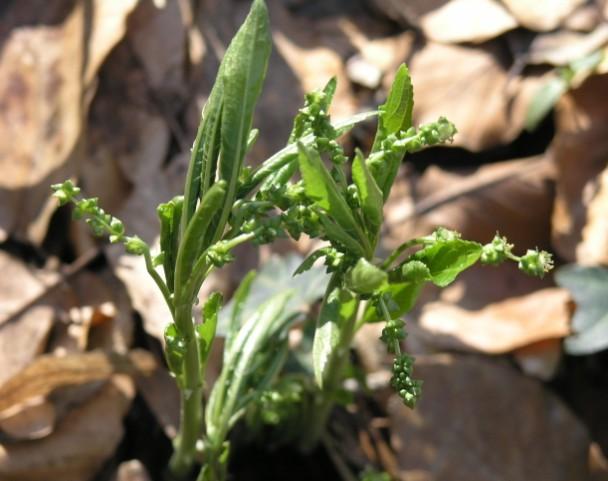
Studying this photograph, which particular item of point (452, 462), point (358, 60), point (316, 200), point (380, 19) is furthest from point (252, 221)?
point (380, 19)

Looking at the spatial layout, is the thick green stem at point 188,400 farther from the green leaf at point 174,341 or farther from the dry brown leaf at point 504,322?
the dry brown leaf at point 504,322

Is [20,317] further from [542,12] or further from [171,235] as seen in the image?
[542,12]

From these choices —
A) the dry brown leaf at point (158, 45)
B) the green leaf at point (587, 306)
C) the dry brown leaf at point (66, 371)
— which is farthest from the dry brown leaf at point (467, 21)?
the dry brown leaf at point (66, 371)

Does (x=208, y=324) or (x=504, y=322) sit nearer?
(x=208, y=324)

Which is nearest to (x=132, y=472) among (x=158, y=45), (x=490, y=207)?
(x=490, y=207)

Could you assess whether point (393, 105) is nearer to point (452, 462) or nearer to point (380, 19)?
point (452, 462)

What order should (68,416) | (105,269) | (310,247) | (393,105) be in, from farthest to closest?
(310,247)
(105,269)
(68,416)
(393,105)
